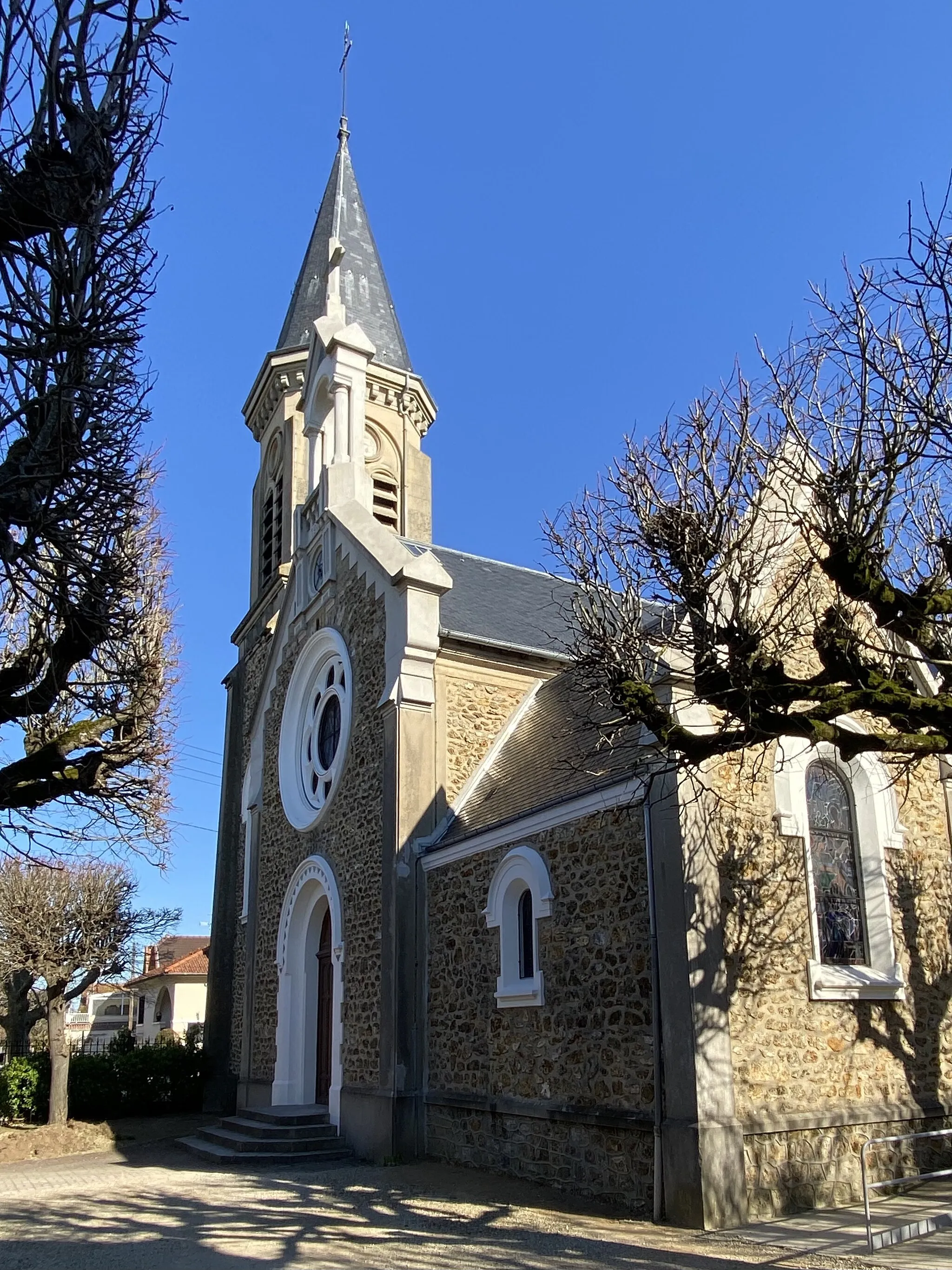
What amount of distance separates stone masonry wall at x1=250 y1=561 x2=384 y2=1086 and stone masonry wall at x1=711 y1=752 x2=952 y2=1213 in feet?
20.2

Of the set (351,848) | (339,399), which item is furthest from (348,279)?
(351,848)

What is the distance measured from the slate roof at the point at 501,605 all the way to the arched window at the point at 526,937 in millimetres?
3870

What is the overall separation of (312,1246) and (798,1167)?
4260mm

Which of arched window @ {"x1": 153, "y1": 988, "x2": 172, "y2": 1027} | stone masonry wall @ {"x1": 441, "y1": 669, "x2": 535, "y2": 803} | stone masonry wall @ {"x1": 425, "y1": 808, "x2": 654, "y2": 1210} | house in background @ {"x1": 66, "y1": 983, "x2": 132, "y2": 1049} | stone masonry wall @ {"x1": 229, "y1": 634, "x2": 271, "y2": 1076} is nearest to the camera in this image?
stone masonry wall @ {"x1": 425, "y1": 808, "x2": 654, "y2": 1210}

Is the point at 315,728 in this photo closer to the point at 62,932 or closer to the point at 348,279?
the point at 62,932

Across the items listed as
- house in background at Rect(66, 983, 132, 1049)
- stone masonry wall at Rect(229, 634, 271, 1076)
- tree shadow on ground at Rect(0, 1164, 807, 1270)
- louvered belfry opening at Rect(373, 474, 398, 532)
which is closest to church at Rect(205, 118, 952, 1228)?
stone masonry wall at Rect(229, 634, 271, 1076)

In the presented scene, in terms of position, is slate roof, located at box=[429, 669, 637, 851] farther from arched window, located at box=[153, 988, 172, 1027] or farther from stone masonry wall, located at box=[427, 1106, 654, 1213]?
arched window, located at box=[153, 988, 172, 1027]

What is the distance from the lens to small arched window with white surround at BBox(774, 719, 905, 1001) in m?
10.2

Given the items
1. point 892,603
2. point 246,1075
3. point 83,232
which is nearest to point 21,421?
point 83,232

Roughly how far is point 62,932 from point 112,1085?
10.1 feet

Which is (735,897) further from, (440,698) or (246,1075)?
(246,1075)

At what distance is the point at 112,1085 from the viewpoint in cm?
2014

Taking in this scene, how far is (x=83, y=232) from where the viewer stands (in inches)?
277

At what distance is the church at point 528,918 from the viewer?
937cm
